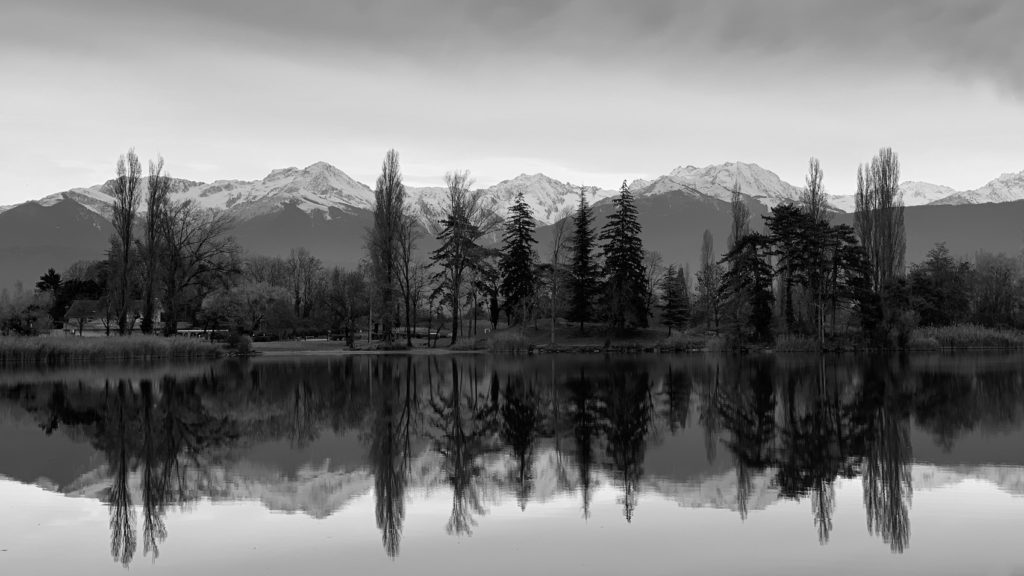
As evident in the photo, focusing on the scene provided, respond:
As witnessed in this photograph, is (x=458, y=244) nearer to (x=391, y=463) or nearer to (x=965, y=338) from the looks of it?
(x=965, y=338)

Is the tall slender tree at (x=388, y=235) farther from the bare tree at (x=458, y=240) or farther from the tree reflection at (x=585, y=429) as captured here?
the tree reflection at (x=585, y=429)

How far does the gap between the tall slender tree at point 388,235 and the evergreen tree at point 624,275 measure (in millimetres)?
15885

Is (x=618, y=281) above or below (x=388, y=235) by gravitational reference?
below

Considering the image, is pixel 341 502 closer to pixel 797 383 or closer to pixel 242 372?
pixel 797 383

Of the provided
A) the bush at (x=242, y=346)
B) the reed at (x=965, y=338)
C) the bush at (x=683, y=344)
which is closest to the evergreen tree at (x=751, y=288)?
the bush at (x=683, y=344)

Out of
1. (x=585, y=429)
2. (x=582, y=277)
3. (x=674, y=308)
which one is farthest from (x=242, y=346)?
(x=585, y=429)

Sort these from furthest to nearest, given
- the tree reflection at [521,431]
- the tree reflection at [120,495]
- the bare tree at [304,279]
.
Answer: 1. the bare tree at [304,279]
2. the tree reflection at [521,431]
3. the tree reflection at [120,495]

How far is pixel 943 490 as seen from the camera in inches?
428

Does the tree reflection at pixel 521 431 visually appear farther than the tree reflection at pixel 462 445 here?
Yes

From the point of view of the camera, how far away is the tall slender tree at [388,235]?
6159cm

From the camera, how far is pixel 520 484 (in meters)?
11.6

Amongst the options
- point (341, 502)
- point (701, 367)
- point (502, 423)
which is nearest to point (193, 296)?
point (701, 367)

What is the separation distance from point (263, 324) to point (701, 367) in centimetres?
5086

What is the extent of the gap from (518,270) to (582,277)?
5.50 meters
